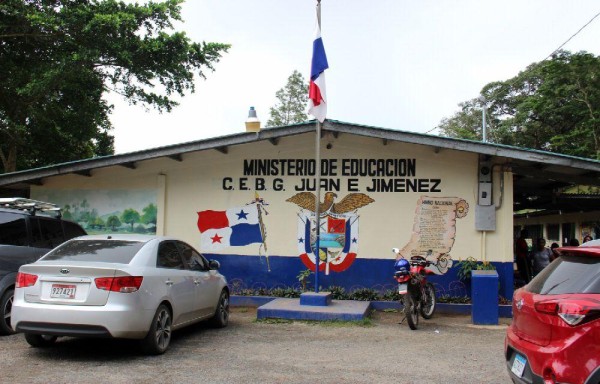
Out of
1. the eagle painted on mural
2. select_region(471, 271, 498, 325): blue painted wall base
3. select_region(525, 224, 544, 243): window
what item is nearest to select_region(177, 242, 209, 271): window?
the eagle painted on mural

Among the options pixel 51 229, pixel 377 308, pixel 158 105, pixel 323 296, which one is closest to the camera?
pixel 51 229

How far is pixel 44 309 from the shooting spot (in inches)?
246

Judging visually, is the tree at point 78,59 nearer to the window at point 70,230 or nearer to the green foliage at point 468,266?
the window at point 70,230

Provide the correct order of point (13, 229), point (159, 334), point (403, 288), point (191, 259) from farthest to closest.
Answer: point (403, 288)
point (191, 259)
point (13, 229)
point (159, 334)

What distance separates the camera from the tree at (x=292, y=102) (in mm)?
52344

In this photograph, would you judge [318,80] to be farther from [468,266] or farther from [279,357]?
[279,357]

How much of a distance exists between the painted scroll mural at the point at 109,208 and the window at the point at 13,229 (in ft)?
14.6

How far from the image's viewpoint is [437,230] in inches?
458

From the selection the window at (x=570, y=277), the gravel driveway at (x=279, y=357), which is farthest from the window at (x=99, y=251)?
the window at (x=570, y=277)

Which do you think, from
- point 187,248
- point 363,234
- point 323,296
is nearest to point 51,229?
point 187,248

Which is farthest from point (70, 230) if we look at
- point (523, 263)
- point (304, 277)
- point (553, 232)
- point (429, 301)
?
point (553, 232)

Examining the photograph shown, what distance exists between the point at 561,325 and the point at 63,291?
5292mm

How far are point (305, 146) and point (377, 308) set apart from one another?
3.94m

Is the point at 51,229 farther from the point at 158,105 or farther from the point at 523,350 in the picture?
the point at 158,105
